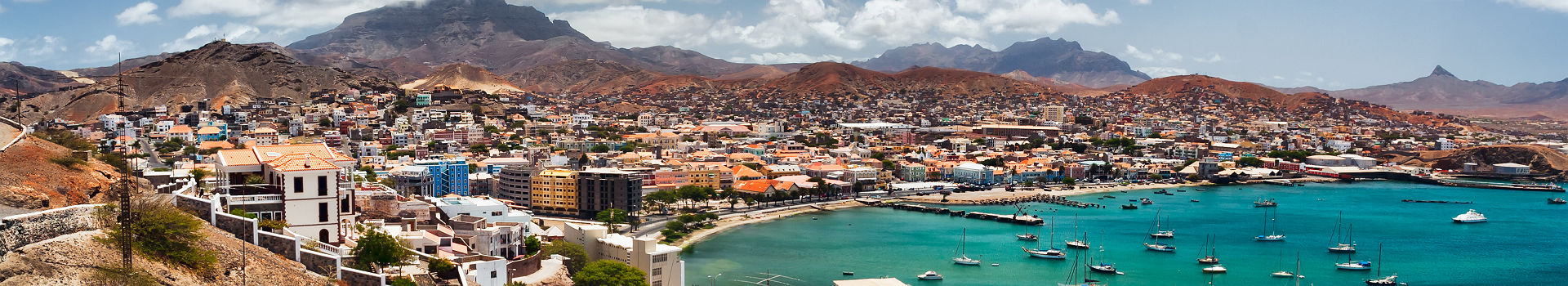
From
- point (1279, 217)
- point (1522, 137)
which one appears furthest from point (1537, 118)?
point (1279, 217)

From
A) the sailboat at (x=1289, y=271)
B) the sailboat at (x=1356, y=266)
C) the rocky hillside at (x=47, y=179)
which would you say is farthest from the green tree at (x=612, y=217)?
the sailboat at (x=1356, y=266)

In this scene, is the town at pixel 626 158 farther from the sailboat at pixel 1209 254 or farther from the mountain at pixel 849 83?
the sailboat at pixel 1209 254

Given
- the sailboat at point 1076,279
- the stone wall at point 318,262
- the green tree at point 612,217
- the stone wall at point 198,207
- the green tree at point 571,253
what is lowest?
the sailboat at point 1076,279

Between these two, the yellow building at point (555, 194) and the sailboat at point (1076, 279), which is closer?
the sailboat at point (1076, 279)

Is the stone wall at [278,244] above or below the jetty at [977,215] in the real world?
above

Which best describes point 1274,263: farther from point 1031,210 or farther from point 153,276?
point 153,276

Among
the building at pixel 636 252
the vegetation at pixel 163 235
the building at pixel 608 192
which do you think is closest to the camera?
the vegetation at pixel 163 235
